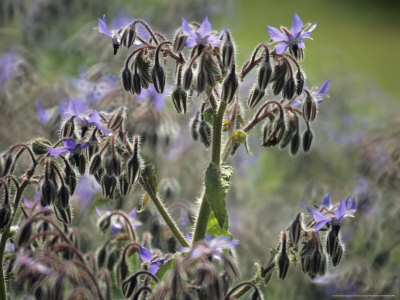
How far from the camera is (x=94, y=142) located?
148 centimetres

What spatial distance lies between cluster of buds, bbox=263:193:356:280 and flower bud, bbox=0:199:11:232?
584mm

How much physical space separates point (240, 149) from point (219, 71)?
2202mm

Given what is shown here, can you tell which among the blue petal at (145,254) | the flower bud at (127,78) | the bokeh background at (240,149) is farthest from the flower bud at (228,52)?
the bokeh background at (240,149)

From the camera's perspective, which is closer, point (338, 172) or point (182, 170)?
point (182, 170)

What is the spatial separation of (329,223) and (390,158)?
1199mm

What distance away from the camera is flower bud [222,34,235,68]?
4.56 feet

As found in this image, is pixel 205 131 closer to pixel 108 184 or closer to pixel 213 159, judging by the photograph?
pixel 213 159

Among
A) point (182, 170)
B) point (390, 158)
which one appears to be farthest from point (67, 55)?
point (390, 158)

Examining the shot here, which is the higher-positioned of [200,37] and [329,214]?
[200,37]

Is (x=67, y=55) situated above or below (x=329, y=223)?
above

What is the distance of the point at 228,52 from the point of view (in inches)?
54.9

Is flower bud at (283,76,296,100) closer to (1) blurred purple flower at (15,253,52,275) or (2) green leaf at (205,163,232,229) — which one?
(2) green leaf at (205,163,232,229)

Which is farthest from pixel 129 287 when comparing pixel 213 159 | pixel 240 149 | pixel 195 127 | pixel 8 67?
pixel 240 149

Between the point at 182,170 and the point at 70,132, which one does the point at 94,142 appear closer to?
the point at 70,132
